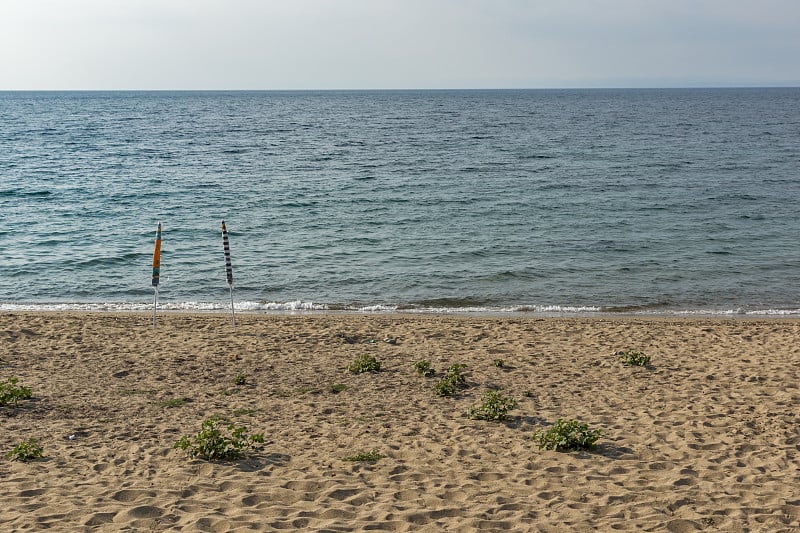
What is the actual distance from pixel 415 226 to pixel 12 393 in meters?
19.2

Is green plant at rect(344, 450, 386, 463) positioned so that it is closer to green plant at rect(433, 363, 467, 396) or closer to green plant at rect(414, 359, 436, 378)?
green plant at rect(433, 363, 467, 396)

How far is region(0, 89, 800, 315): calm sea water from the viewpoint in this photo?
19.5 meters

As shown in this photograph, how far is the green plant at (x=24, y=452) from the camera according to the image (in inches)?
318

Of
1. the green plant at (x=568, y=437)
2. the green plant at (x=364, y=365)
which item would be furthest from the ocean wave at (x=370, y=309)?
the green plant at (x=568, y=437)

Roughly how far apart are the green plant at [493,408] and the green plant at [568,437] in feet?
3.05

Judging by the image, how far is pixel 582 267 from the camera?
71.5ft

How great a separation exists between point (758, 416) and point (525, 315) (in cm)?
794

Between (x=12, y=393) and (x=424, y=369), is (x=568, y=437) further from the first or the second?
(x=12, y=393)

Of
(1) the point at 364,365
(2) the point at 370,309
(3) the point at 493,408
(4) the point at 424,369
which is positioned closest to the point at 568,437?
(3) the point at 493,408

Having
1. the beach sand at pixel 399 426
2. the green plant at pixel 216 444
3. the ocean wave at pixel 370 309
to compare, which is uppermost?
the green plant at pixel 216 444

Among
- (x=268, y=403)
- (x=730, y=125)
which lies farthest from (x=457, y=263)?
(x=730, y=125)

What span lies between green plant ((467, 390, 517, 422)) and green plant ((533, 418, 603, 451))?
0.93 meters

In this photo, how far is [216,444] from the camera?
8289 millimetres

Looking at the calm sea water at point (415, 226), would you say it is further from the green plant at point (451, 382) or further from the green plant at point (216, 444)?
the green plant at point (216, 444)
